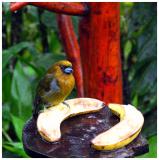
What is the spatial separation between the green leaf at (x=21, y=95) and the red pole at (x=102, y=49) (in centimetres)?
51

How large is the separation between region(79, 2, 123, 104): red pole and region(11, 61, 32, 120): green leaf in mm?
511

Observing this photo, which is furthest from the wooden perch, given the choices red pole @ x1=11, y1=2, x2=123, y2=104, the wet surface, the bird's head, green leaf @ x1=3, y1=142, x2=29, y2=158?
green leaf @ x1=3, y1=142, x2=29, y2=158

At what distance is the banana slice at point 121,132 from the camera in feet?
3.52

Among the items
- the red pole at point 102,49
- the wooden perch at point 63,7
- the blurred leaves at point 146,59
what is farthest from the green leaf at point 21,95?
the wooden perch at point 63,7

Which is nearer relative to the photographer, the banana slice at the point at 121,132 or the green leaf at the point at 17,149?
the banana slice at the point at 121,132

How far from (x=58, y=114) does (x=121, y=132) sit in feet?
0.56

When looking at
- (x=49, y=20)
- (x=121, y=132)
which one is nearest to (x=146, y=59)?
(x=49, y=20)

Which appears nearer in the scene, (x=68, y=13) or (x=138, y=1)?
(x=68, y=13)

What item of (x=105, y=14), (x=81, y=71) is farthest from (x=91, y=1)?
(x=81, y=71)

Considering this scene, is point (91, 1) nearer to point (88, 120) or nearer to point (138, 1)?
point (138, 1)

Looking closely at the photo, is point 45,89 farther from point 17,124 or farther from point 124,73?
point 124,73

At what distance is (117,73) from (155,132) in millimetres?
421

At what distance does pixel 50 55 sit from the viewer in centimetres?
219

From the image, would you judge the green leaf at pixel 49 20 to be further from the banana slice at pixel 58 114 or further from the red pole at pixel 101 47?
the banana slice at pixel 58 114
